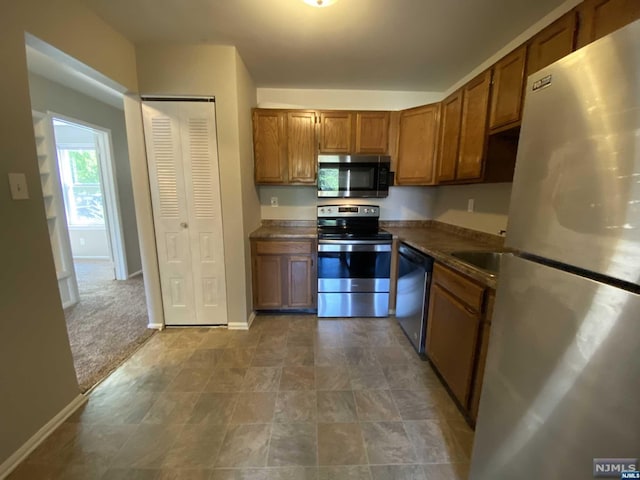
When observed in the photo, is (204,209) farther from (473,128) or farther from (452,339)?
(473,128)

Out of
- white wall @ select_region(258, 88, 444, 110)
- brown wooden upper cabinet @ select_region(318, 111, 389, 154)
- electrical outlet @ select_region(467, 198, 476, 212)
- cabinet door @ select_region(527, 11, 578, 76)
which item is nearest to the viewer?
cabinet door @ select_region(527, 11, 578, 76)

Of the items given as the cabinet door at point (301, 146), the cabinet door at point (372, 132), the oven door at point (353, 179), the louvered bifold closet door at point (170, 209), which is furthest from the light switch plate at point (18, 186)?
the cabinet door at point (372, 132)

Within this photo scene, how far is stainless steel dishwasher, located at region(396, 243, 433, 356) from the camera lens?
202 centimetres

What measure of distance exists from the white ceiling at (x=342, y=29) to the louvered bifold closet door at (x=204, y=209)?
1.87 ft

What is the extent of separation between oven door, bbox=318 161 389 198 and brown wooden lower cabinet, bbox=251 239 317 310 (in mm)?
673

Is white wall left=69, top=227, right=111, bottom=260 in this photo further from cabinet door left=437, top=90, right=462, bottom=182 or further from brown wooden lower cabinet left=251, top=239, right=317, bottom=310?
cabinet door left=437, top=90, right=462, bottom=182

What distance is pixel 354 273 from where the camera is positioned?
8.79 feet

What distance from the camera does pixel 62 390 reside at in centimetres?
151

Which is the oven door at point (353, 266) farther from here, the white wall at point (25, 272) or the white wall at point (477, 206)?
the white wall at point (25, 272)

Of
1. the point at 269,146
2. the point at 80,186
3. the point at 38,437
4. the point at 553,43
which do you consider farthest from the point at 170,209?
the point at 80,186

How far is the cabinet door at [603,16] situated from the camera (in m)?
0.99

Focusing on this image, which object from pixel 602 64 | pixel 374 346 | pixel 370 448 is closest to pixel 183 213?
pixel 374 346

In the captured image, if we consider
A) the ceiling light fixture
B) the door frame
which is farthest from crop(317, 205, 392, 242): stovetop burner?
the door frame

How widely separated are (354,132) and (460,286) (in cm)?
201
